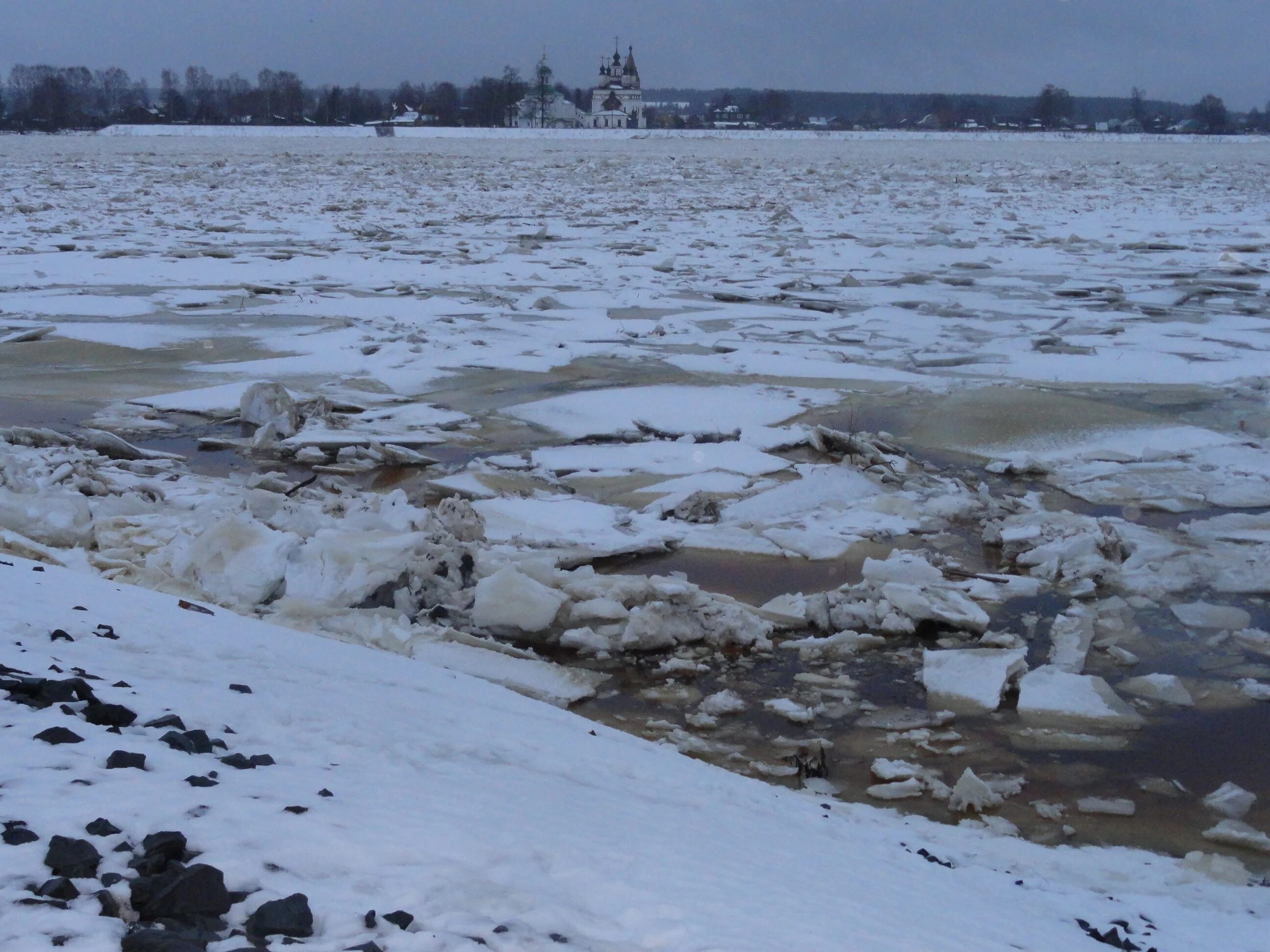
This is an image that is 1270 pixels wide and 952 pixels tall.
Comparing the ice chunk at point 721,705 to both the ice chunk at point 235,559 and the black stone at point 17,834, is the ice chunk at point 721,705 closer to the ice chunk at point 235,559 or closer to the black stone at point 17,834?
the ice chunk at point 235,559

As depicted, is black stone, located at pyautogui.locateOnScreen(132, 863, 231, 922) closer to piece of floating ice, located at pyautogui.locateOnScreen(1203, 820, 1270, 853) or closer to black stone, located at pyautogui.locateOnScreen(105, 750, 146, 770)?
black stone, located at pyautogui.locateOnScreen(105, 750, 146, 770)

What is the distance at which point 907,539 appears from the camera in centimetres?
463

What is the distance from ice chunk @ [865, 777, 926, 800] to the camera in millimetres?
2891

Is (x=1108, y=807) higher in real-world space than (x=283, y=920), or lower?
lower

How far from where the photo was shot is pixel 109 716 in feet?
6.80

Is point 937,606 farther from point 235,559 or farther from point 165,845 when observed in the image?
point 165,845

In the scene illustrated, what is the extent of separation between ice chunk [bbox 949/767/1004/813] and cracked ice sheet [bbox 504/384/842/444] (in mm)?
3123

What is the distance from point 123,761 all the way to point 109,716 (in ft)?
0.78

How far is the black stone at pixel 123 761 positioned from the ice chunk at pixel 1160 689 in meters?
2.79

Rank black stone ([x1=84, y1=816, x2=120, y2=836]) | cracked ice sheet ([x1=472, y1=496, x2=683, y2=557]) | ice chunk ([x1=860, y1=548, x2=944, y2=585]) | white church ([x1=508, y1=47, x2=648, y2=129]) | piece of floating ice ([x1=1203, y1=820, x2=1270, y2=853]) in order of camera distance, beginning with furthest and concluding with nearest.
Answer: white church ([x1=508, y1=47, x2=648, y2=129])
cracked ice sheet ([x1=472, y1=496, x2=683, y2=557])
ice chunk ([x1=860, y1=548, x2=944, y2=585])
piece of floating ice ([x1=1203, y1=820, x2=1270, y2=853])
black stone ([x1=84, y1=816, x2=120, y2=836])

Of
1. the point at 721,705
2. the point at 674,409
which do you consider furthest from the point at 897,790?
the point at 674,409

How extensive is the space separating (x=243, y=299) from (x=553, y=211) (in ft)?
29.6

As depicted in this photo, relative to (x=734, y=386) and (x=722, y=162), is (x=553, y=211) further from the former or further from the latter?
(x=722, y=162)

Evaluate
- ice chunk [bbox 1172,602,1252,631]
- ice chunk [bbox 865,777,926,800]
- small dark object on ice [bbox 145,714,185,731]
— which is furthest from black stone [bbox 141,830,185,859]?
ice chunk [bbox 1172,602,1252,631]
